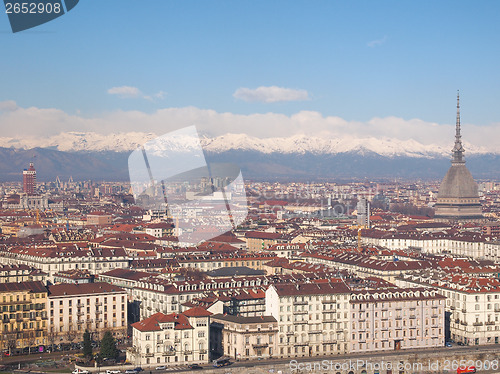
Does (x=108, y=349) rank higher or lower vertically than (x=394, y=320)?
lower

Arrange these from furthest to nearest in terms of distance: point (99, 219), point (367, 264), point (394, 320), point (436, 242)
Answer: point (99, 219) → point (436, 242) → point (367, 264) → point (394, 320)

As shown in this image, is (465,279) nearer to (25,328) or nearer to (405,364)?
(405,364)

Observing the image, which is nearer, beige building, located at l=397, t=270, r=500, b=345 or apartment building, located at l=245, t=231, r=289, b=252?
beige building, located at l=397, t=270, r=500, b=345

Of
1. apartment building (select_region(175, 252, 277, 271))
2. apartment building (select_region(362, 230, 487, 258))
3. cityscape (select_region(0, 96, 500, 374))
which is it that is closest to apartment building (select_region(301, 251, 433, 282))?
cityscape (select_region(0, 96, 500, 374))

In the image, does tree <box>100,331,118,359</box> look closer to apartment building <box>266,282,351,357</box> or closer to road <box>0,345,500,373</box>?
road <box>0,345,500,373</box>

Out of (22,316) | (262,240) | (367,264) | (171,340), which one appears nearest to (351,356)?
(171,340)

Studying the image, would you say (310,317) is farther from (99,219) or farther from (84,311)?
(99,219)
